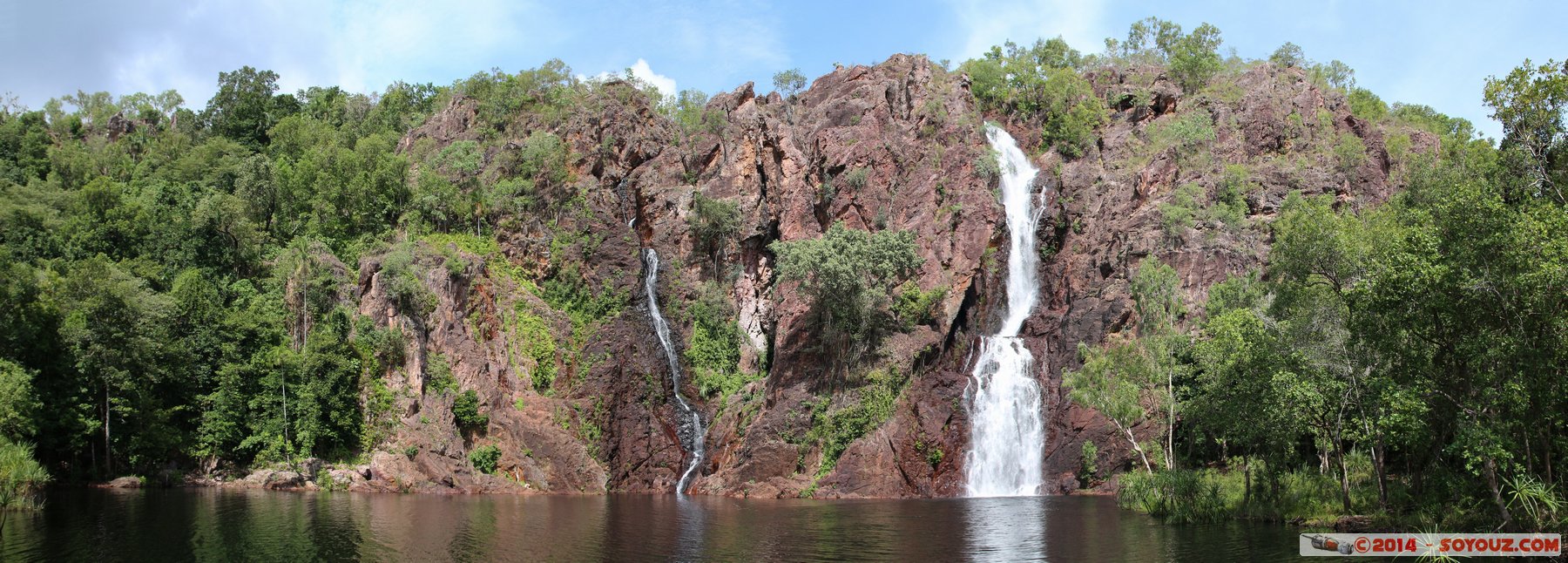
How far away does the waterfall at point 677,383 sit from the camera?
208ft

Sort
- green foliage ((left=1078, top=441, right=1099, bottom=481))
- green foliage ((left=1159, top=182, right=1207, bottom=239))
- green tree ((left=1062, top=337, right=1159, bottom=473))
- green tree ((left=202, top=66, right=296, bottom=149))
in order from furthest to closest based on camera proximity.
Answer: green tree ((left=202, top=66, right=296, bottom=149)) → green foliage ((left=1159, top=182, right=1207, bottom=239)) → green foliage ((left=1078, top=441, right=1099, bottom=481)) → green tree ((left=1062, top=337, right=1159, bottom=473))

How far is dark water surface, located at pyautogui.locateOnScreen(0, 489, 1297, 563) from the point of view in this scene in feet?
90.0

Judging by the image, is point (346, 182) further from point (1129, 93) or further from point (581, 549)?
point (1129, 93)

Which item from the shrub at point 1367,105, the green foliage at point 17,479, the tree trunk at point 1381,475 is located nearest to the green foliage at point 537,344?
the green foliage at point 17,479

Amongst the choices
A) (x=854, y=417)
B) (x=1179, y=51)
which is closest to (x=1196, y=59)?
(x=1179, y=51)

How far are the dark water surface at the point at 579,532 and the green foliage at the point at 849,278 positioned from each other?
1806 centimetres

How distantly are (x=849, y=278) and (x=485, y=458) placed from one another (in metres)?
26.0

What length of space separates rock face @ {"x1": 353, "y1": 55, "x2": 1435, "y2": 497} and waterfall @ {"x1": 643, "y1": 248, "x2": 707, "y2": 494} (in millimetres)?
774

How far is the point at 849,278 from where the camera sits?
62.7 metres

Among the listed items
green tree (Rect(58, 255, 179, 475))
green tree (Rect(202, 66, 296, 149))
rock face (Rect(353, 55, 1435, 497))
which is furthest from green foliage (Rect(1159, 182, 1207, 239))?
green tree (Rect(202, 66, 296, 149))

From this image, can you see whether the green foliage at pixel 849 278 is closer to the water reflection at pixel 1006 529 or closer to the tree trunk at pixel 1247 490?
the water reflection at pixel 1006 529

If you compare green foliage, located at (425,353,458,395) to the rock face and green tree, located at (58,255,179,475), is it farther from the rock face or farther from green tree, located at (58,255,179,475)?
green tree, located at (58,255,179,475)

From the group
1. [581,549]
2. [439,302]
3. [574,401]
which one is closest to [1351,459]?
[581,549]

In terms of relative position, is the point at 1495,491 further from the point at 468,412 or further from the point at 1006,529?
the point at 468,412
